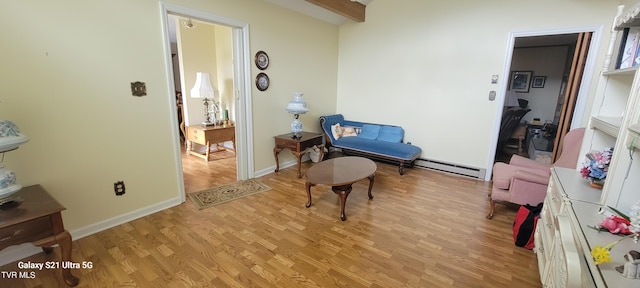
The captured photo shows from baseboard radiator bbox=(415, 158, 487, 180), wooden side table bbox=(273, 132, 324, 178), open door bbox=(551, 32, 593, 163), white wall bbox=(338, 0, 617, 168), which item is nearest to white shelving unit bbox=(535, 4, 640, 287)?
open door bbox=(551, 32, 593, 163)

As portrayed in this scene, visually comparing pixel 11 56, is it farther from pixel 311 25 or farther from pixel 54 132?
pixel 311 25

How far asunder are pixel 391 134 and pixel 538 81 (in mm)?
4524

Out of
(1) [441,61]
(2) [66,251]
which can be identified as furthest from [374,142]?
(2) [66,251]

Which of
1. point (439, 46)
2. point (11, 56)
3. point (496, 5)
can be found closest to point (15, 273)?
point (11, 56)

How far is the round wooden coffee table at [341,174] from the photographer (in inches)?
102

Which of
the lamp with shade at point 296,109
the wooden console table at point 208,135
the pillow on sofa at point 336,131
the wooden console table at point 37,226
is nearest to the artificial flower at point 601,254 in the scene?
the wooden console table at point 37,226

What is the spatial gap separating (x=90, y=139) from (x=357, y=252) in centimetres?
239

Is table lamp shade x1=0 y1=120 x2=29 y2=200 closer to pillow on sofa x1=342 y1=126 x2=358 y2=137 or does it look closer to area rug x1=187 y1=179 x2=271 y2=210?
area rug x1=187 y1=179 x2=271 y2=210

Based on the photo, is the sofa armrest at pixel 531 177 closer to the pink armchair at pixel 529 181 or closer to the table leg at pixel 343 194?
the pink armchair at pixel 529 181

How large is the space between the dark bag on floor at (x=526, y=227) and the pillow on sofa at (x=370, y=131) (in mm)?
2524

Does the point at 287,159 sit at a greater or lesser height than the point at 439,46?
lesser

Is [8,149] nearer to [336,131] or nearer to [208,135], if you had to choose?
[208,135]

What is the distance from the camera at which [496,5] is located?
3402 millimetres

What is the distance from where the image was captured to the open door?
9.84ft
